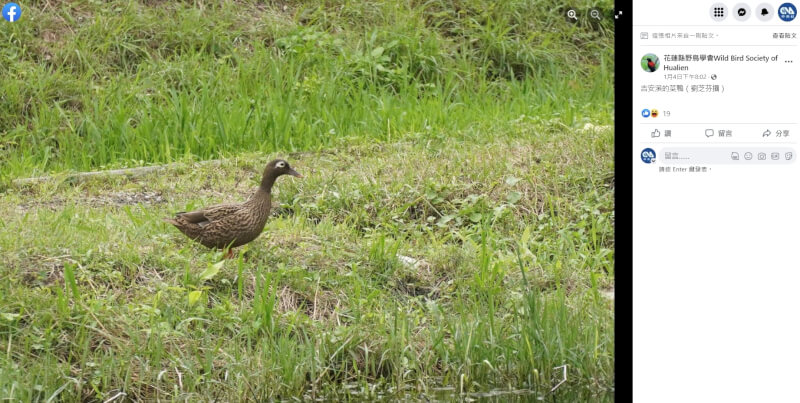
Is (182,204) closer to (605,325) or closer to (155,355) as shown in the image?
(155,355)

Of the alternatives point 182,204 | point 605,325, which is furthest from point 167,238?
point 605,325

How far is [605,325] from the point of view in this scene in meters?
4.28

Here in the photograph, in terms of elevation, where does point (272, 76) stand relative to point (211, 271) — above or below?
below

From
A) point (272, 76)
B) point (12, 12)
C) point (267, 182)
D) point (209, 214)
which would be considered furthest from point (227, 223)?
point (12, 12)

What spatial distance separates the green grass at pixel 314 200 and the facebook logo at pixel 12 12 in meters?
0.11

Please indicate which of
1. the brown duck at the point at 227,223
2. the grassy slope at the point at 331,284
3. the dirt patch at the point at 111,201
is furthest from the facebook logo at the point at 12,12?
the brown duck at the point at 227,223
